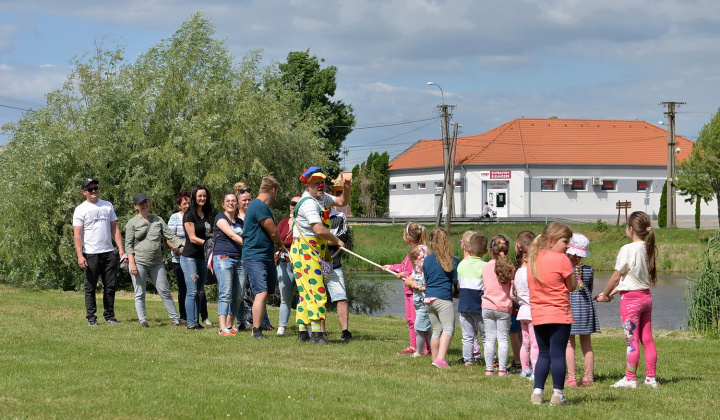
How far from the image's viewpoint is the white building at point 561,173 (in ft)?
204

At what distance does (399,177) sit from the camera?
233ft

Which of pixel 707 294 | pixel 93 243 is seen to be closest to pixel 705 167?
pixel 707 294

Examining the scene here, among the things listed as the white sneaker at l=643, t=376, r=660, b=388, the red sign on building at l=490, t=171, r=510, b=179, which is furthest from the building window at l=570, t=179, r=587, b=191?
the white sneaker at l=643, t=376, r=660, b=388

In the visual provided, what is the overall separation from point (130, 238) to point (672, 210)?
4344 cm

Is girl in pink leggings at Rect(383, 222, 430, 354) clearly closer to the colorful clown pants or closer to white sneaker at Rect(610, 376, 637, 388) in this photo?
the colorful clown pants

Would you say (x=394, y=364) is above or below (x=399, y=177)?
below

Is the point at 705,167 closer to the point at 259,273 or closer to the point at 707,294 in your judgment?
the point at 707,294

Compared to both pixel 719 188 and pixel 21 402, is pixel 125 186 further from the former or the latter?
pixel 719 188

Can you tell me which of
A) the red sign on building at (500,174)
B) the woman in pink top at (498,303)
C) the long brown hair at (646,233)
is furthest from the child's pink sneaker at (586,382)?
the red sign on building at (500,174)

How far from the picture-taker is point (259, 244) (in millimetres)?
9977

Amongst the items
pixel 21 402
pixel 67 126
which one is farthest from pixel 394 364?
pixel 67 126

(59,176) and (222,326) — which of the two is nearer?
(222,326)

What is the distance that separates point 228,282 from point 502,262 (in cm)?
409

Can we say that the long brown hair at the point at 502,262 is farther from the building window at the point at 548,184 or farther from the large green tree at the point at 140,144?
the building window at the point at 548,184
